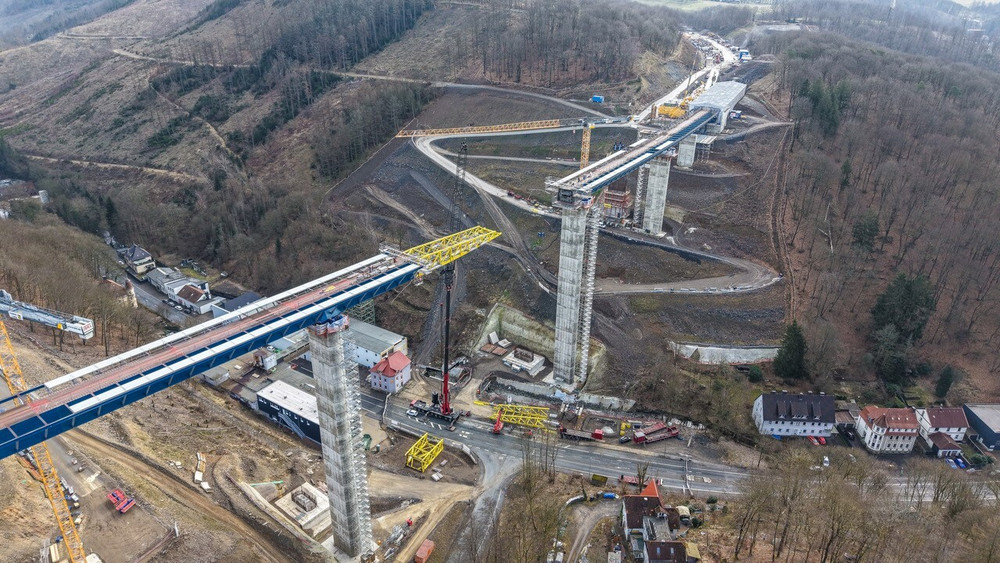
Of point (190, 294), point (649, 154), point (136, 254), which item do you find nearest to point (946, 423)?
point (649, 154)

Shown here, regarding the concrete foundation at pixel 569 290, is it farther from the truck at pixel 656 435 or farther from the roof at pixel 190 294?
the roof at pixel 190 294

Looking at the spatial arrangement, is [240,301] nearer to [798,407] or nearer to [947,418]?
[798,407]

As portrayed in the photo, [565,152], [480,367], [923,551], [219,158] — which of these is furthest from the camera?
[219,158]

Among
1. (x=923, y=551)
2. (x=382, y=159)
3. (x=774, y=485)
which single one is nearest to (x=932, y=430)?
(x=923, y=551)

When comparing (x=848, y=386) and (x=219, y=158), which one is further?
(x=219, y=158)

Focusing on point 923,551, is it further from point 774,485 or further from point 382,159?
point 382,159

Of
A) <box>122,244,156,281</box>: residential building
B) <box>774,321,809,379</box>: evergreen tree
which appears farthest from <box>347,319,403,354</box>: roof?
<box>122,244,156,281</box>: residential building
